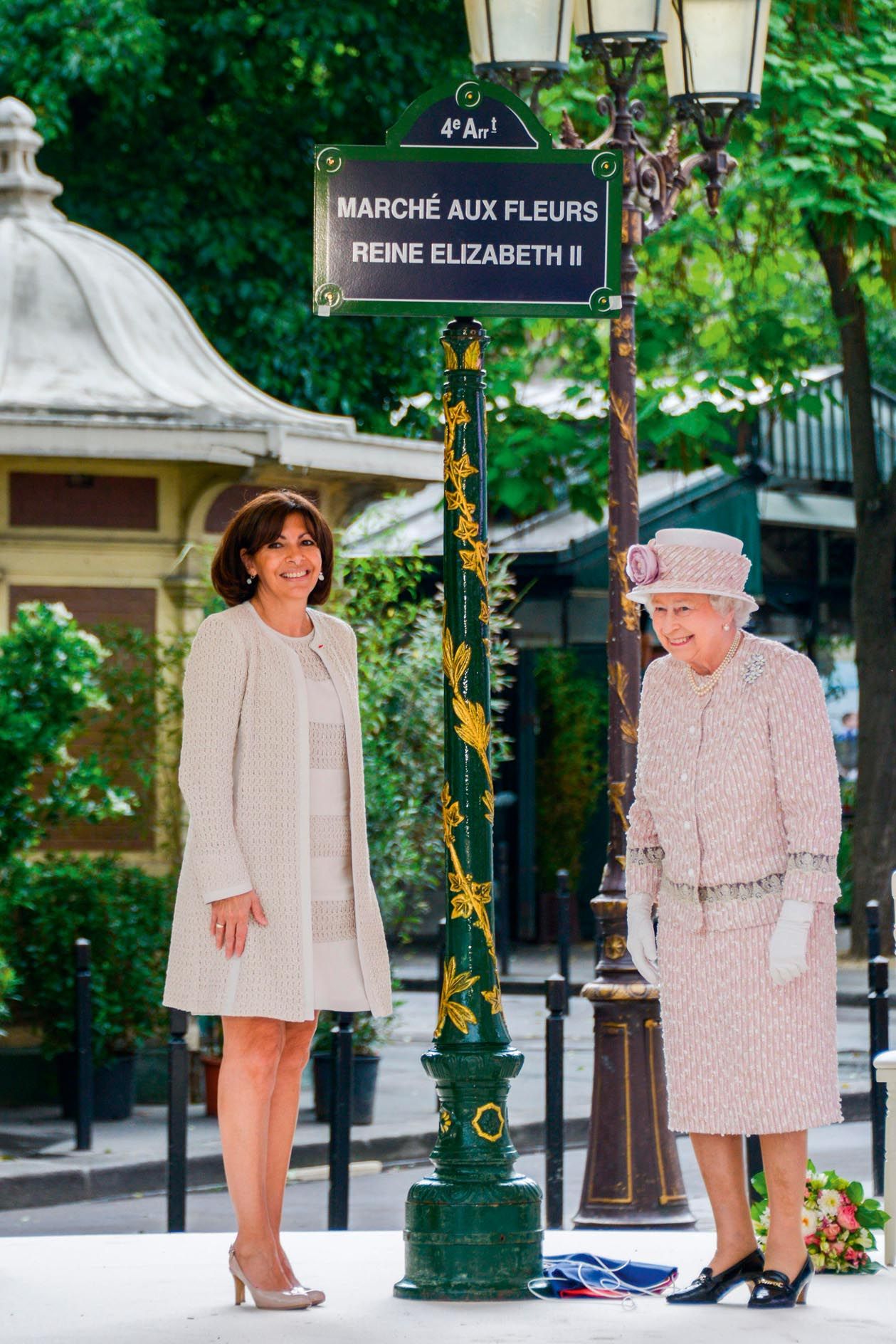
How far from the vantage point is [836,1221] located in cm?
621

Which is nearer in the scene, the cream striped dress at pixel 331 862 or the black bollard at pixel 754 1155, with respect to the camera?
the cream striped dress at pixel 331 862

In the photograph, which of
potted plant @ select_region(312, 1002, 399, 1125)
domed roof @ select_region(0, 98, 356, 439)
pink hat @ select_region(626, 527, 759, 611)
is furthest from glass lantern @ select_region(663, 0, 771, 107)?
potted plant @ select_region(312, 1002, 399, 1125)

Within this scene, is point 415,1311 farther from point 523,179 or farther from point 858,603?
point 858,603

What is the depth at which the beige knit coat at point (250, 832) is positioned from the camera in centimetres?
555

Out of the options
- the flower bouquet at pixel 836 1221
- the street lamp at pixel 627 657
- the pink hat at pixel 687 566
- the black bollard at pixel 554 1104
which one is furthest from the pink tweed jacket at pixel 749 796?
the black bollard at pixel 554 1104

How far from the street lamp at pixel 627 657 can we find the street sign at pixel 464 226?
2210 mm

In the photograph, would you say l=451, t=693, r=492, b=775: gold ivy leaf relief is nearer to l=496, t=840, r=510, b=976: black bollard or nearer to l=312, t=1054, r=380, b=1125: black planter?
l=312, t=1054, r=380, b=1125: black planter

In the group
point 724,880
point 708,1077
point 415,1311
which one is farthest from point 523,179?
point 415,1311

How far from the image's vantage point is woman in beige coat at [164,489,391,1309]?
557 cm

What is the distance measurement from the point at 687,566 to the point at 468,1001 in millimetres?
1258

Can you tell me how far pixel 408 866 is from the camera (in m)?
12.0

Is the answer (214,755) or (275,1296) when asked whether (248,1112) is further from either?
(214,755)

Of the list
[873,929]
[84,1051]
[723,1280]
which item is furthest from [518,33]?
[873,929]

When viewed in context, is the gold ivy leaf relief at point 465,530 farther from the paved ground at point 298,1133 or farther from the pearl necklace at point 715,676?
the paved ground at point 298,1133
